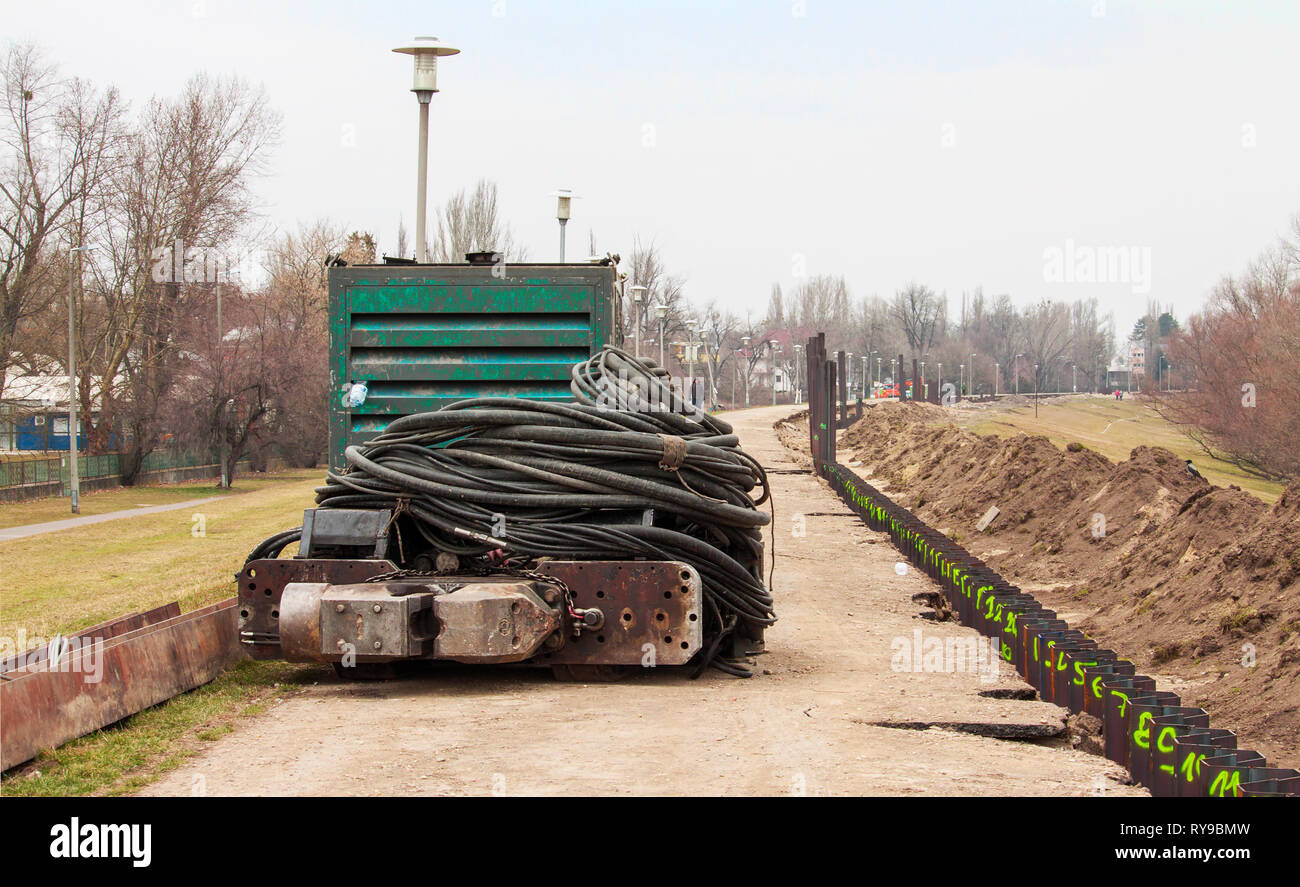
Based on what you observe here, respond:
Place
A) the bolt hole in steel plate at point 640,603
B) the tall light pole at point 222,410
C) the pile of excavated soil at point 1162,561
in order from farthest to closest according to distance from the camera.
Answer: the tall light pole at point 222,410
the pile of excavated soil at point 1162,561
the bolt hole in steel plate at point 640,603

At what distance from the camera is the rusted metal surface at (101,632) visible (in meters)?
7.08

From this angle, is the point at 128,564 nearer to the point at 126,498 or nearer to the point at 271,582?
the point at 271,582

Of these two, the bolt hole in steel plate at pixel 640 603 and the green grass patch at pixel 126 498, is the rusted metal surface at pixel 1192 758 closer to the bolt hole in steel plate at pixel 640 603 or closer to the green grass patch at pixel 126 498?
the bolt hole in steel plate at pixel 640 603

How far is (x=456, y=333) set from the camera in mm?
9047

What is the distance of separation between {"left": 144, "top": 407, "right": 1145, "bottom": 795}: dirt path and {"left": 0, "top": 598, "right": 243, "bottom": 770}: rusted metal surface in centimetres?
71

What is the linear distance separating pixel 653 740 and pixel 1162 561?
9.89 meters

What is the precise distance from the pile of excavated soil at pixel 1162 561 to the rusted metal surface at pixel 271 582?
5.67m

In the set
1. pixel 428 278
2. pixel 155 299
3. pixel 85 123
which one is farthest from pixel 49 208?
pixel 428 278

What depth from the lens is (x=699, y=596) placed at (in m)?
7.28

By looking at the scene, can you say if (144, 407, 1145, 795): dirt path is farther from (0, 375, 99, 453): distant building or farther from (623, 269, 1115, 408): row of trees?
(623, 269, 1115, 408): row of trees

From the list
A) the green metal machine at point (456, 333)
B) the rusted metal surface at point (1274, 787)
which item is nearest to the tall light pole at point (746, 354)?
the green metal machine at point (456, 333)

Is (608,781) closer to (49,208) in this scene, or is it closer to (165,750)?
(165,750)
